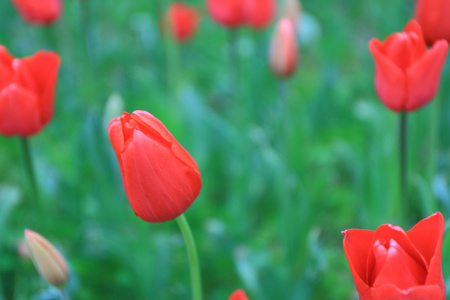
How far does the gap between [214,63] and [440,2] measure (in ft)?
4.78

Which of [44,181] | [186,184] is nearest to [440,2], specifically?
[186,184]

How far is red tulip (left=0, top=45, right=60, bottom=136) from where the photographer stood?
86cm

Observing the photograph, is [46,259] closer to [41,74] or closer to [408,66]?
[41,74]

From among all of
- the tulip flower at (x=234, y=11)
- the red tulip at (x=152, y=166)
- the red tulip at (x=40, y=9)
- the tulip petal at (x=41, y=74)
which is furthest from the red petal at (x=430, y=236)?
the red tulip at (x=40, y=9)

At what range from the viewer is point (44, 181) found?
4.91ft

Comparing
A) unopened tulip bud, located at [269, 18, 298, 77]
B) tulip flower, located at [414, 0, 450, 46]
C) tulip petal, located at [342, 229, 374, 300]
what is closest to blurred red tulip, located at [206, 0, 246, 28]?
unopened tulip bud, located at [269, 18, 298, 77]

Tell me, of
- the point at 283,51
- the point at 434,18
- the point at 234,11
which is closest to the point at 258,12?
the point at 234,11

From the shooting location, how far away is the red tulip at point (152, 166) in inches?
23.3

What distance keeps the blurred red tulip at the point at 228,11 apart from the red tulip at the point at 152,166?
82cm

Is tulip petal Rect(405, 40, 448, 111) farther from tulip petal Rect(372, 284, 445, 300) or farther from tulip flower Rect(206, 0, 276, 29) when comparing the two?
tulip flower Rect(206, 0, 276, 29)

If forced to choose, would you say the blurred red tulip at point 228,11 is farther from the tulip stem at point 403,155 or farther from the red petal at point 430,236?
the red petal at point 430,236

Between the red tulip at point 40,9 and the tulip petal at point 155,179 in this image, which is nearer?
the tulip petal at point 155,179

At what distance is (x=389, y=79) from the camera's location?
30.7 inches

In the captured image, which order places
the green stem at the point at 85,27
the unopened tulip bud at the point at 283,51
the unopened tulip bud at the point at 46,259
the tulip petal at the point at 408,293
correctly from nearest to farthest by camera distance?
the tulip petal at the point at 408,293 < the unopened tulip bud at the point at 46,259 < the unopened tulip bud at the point at 283,51 < the green stem at the point at 85,27
